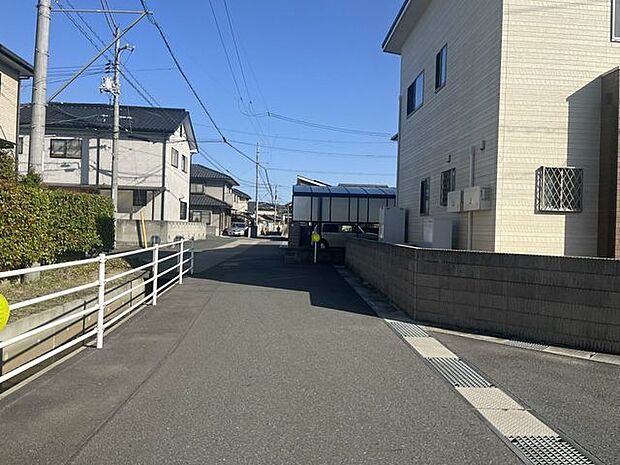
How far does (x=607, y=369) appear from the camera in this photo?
6043mm

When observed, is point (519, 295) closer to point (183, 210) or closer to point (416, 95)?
point (416, 95)

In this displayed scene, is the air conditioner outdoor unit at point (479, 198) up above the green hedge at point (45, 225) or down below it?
above

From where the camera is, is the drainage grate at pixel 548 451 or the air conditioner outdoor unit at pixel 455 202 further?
the air conditioner outdoor unit at pixel 455 202

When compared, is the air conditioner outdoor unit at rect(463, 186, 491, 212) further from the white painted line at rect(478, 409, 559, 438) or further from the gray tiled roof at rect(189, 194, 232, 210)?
the gray tiled roof at rect(189, 194, 232, 210)

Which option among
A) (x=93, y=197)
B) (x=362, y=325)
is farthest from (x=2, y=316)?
(x=93, y=197)

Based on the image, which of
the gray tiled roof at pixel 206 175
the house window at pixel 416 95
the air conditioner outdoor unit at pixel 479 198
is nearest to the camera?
the air conditioner outdoor unit at pixel 479 198

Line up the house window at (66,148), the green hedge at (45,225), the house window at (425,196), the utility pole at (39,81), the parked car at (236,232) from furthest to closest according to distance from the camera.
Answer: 1. the parked car at (236,232)
2. the house window at (66,148)
3. the house window at (425,196)
4. the utility pole at (39,81)
5. the green hedge at (45,225)

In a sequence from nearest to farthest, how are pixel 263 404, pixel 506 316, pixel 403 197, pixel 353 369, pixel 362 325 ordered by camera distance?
pixel 263 404 < pixel 353 369 < pixel 506 316 < pixel 362 325 < pixel 403 197

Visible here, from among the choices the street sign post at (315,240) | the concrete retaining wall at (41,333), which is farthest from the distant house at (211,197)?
the concrete retaining wall at (41,333)

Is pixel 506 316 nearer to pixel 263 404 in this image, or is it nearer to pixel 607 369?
pixel 607 369

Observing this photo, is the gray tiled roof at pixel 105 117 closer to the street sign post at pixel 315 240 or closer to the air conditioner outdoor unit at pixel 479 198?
the street sign post at pixel 315 240

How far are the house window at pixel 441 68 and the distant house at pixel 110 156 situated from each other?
2322 centimetres

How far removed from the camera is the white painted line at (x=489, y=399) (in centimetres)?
472

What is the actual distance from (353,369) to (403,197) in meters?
11.8
